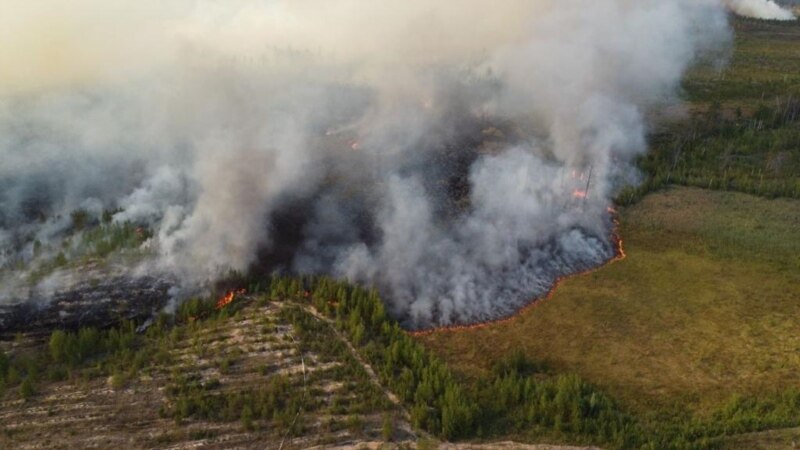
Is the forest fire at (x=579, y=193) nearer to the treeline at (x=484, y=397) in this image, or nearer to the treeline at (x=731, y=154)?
the treeline at (x=731, y=154)

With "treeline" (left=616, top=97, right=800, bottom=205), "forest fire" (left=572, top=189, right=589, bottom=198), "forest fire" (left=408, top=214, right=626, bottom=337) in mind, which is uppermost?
"treeline" (left=616, top=97, right=800, bottom=205)

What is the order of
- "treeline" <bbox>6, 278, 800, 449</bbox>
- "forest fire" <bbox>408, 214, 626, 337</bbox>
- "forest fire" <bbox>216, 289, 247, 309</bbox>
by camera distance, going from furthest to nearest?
"forest fire" <bbox>216, 289, 247, 309</bbox> → "forest fire" <bbox>408, 214, 626, 337</bbox> → "treeline" <bbox>6, 278, 800, 449</bbox>

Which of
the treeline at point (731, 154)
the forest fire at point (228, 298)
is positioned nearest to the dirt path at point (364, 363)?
the forest fire at point (228, 298)

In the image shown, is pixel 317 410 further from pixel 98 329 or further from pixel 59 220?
pixel 59 220

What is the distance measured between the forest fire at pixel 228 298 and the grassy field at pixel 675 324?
17511 millimetres

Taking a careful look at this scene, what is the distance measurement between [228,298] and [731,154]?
257 ft

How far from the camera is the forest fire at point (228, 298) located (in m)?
62.4

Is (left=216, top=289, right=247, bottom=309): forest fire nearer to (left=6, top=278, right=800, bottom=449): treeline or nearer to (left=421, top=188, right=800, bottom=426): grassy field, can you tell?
(left=6, top=278, right=800, bottom=449): treeline

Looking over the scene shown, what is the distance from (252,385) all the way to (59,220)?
3305cm

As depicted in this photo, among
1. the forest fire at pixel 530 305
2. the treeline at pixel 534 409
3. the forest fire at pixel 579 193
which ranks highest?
the forest fire at pixel 579 193

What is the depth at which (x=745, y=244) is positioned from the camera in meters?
79.5

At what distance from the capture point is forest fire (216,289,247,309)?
62.4m

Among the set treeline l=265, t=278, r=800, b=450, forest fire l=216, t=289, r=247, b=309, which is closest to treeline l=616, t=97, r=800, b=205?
treeline l=265, t=278, r=800, b=450

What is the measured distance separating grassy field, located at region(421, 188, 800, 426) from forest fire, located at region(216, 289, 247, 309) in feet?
57.5
